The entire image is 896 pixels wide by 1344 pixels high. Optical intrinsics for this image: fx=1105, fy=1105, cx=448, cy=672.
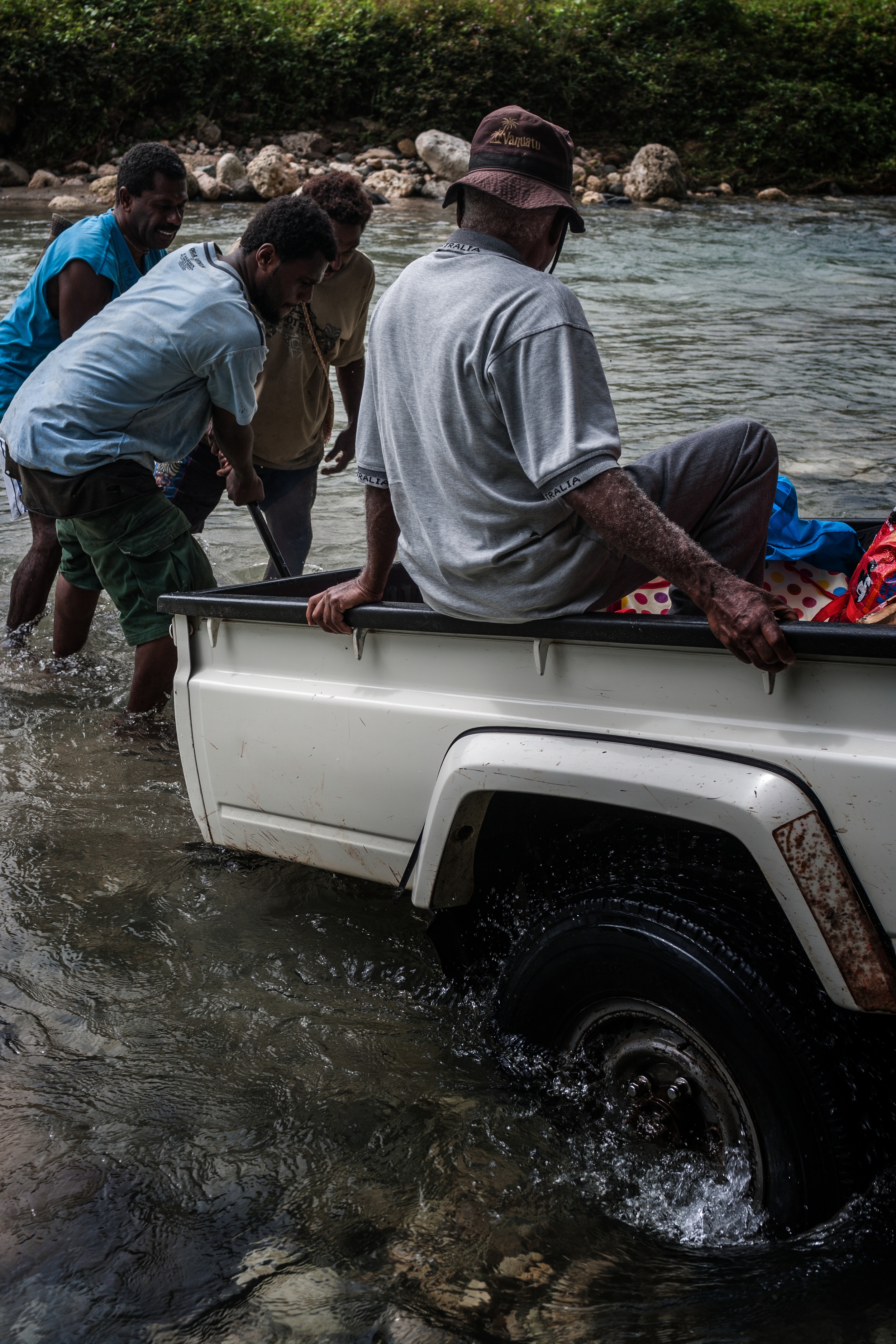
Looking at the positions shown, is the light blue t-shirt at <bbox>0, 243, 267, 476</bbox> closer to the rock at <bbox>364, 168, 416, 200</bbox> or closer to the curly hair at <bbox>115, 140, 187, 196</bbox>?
the curly hair at <bbox>115, 140, 187, 196</bbox>

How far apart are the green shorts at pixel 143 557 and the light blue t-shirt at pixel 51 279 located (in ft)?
2.63

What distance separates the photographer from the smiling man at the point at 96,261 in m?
4.16

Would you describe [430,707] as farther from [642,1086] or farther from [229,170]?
[229,170]

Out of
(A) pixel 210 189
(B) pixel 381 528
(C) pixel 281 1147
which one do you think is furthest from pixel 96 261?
(A) pixel 210 189

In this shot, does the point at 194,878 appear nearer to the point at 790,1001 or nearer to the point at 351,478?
the point at 790,1001

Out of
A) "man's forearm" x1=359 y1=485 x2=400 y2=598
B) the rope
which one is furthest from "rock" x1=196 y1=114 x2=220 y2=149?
"man's forearm" x1=359 y1=485 x2=400 y2=598

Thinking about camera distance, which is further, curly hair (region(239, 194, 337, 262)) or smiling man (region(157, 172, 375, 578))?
smiling man (region(157, 172, 375, 578))

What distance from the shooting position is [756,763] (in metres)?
Answer: 1.82

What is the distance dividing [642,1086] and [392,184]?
79.7 feet

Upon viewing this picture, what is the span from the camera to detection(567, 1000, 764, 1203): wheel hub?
1.94m

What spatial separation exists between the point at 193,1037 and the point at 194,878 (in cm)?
78

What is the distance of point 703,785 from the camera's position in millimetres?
1843

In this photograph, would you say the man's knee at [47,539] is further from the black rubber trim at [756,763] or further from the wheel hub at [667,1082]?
the wheel hub at [667,1082]

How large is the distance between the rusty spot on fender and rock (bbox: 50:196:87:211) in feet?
72.7
